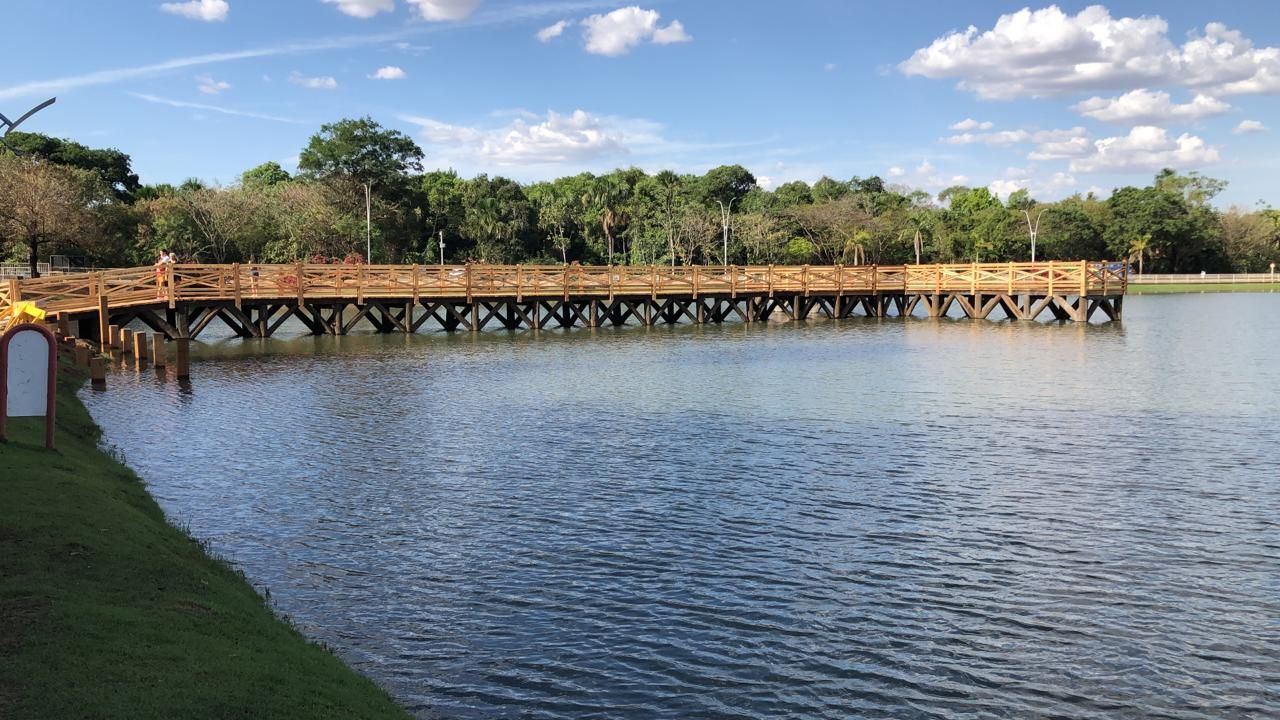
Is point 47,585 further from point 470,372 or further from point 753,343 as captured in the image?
point 753,343

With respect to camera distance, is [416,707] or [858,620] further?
[858,620]

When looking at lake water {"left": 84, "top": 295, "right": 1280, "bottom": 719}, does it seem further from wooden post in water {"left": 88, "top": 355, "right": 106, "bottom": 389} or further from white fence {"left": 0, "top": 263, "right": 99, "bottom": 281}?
white fence {"left": 0, "top": 263, "right": 99, "bottom": 281}

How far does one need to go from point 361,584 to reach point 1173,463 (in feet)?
43.3

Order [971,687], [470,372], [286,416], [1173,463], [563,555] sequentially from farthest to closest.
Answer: [470,372]
[286,416]
[1173,463]
[563,555]
[971,687]

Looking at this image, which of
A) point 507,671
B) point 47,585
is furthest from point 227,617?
point 507,671

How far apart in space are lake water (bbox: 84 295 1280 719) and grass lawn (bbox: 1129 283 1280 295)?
263 ft

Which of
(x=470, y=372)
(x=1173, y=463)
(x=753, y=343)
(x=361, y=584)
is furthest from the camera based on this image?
(x=753, y=343)

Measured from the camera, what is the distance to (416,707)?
7613mm

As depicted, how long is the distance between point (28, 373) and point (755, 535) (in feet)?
30.5

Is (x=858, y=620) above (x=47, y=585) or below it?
below

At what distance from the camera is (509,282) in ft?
159

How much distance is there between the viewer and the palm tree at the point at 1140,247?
109 meters

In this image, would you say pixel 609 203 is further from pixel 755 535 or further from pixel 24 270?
pixel 755 535

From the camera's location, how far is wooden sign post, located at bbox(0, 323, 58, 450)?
11.9 m
